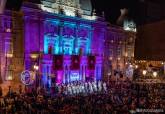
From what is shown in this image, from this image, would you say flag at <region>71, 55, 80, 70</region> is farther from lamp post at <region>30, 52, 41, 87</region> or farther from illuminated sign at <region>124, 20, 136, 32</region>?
illuminated sign at <region>124, 20, 136, 32</region>

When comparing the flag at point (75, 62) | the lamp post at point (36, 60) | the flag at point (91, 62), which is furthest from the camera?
the flag at point (91, 62)

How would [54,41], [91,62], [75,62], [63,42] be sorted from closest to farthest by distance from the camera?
[54,41]
[63,42]
[75,62]
[91,62]

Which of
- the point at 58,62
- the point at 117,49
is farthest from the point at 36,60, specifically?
the point at 117,49

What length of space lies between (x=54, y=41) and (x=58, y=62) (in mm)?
3284

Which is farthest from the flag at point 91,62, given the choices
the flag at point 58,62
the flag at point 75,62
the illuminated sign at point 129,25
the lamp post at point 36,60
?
the illuminated sign at point 129,25

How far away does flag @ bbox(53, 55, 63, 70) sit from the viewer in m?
45.2

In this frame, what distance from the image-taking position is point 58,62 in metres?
45.7

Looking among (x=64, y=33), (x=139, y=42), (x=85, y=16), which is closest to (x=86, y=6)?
(x=85, y=16)

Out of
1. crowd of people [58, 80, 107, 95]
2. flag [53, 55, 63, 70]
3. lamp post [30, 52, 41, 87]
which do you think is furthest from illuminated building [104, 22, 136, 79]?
crowd of people [58, 80, 107, 95]

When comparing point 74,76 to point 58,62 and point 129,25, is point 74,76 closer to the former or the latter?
point 58,62

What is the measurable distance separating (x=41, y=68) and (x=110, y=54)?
55.5 ft

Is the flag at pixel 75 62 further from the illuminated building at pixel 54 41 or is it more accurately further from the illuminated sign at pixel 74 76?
the illuminated sign at pixel 74 76

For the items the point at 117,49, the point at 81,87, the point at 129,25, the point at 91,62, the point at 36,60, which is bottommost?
the point at 81,87

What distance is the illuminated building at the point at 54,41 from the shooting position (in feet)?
137
